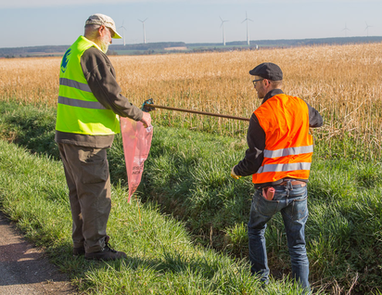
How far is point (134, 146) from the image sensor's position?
390 cm

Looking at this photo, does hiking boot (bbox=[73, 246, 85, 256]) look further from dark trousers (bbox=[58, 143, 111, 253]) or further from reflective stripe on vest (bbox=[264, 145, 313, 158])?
reflective stripe on vest (bbox=[264, 145, 313, 158])

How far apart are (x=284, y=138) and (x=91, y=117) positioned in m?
1.69

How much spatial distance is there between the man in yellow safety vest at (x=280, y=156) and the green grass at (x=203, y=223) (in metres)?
0.48

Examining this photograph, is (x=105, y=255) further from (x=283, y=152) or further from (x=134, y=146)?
(x=283, y=152)

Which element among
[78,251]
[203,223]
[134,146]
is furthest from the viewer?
[203,223]

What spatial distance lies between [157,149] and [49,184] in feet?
6.61

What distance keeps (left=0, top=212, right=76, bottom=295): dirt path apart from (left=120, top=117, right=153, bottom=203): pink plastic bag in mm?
1060

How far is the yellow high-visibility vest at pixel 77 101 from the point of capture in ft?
9.88

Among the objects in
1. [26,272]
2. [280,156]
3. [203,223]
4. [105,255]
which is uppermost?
[280,156]

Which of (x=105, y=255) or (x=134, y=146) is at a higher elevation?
(x=134, y=146)

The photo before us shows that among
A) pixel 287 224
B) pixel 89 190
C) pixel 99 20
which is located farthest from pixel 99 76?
pixel 287 224

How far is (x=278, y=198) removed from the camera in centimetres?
271

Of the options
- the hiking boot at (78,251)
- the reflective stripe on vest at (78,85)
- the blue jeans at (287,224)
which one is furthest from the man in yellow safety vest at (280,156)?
the hiking boot at (78,251)

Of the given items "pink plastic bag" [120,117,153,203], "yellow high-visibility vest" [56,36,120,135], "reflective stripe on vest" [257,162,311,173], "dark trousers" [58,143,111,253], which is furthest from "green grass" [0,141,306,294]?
"yellow high-visibility vest" [56,36,120,135]
